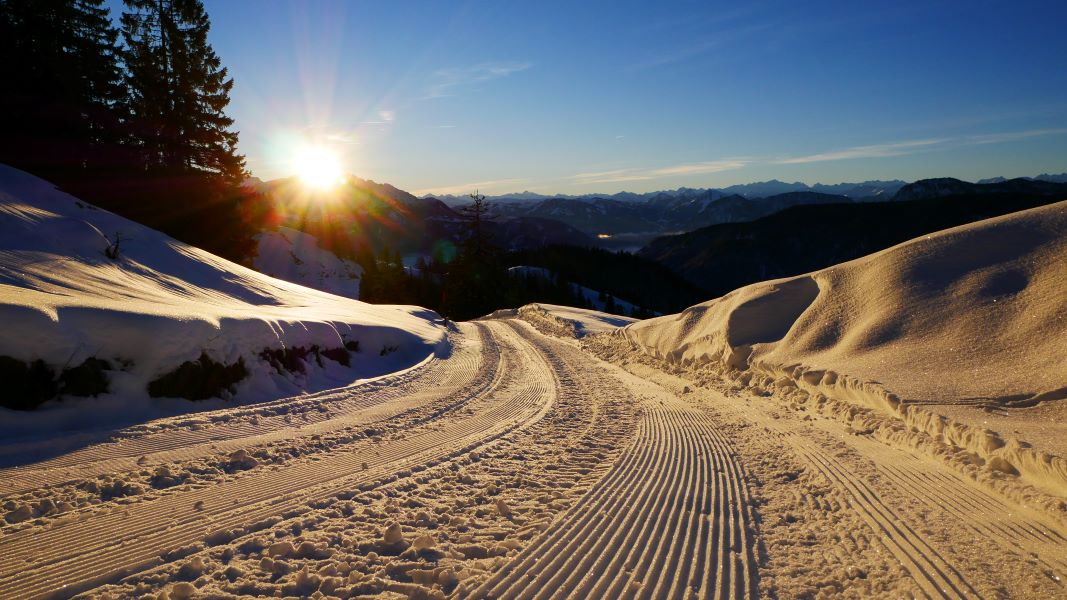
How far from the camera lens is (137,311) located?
23.8 feet

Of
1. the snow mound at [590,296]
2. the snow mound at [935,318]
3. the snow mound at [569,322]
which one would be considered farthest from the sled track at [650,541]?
the snow mound at [590,296]

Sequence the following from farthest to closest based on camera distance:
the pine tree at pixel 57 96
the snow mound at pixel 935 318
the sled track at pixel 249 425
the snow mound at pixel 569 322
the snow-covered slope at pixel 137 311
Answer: the snow mound at pixel 569 322, the pine tree at pixel 57 96, the snow mound at pixel 935 318, the snow-covered slope at pixel 137 311, the sled track at pixel 249 425

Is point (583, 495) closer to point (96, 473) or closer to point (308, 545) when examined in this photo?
point (308, 545)

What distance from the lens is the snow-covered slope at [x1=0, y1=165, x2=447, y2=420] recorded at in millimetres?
6352

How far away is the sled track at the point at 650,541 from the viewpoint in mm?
3344

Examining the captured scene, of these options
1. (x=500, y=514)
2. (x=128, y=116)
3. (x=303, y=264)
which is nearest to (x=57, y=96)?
(x=128, y=116)

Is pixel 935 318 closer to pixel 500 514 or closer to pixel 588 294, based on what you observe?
pixel 500 514

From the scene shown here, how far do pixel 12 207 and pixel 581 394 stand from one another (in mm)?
12830

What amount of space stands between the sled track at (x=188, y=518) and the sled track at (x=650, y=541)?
206cm

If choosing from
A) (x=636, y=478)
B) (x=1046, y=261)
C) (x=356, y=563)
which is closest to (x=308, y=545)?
(x=356, y=563)

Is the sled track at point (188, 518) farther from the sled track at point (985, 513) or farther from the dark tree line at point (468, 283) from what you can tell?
the dark tree line at point (468, 283)

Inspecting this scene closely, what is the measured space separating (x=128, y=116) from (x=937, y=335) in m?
36.4

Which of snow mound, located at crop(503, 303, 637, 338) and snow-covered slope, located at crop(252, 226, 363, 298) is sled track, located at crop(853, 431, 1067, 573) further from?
snow-covered slope, located at crop(252, 226, 363, 298)

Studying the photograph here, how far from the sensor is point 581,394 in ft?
32.6
